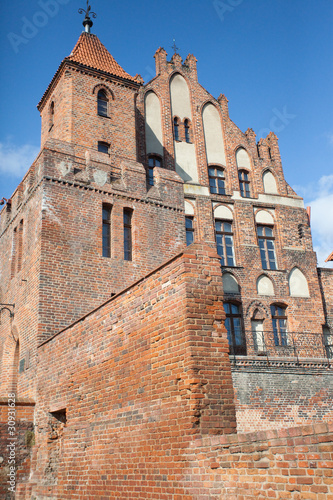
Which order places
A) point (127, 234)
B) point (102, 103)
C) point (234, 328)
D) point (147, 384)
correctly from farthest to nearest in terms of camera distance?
point (234, 328)
point (102, 103)
point (127, 234)
point (147, 384)

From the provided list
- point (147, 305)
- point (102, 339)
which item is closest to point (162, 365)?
point (147, 305)

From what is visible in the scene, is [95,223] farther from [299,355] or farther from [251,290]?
[299,355]

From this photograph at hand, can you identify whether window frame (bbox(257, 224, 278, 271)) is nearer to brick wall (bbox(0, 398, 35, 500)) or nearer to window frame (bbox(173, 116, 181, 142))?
window frame (bbox(173, 116, 181, 142))

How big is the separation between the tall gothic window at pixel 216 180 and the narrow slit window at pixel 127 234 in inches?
241

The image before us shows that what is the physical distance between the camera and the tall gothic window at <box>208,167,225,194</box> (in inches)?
812

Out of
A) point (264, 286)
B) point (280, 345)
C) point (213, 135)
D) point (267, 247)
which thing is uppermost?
point (213, 135)

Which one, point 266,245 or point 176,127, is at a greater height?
point 176,127

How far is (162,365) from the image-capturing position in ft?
22.3

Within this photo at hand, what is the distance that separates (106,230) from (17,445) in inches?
255

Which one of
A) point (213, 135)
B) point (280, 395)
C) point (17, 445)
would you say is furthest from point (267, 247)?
point (17, 445)

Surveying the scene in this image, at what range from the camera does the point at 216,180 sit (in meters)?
20.9

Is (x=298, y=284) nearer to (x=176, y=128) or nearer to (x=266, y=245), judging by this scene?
(x=266, y=245)

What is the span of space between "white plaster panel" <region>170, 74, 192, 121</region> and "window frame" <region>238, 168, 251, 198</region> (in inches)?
133

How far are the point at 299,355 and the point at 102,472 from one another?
38.7ft
